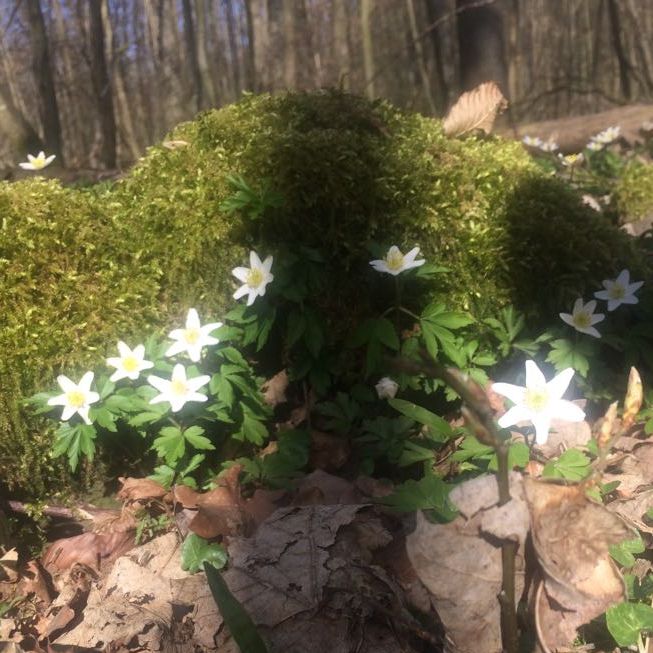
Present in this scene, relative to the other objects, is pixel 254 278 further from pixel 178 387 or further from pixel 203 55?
pixel 203 55

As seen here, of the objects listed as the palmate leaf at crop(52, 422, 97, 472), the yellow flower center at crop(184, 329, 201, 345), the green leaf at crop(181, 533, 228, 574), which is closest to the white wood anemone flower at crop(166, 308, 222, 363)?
the yellow flower center at crop(184, 329, 201, 345)

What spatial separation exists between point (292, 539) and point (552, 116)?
1240 centimetres

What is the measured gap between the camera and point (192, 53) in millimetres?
11578

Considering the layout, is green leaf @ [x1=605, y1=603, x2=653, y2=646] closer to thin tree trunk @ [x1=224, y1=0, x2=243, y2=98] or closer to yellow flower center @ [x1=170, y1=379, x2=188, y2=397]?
yellow flower center @ [x1=170, y1=379, x2=188, y2=397]

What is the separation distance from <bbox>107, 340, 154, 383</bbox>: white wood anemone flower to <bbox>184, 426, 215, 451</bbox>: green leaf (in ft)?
1.00

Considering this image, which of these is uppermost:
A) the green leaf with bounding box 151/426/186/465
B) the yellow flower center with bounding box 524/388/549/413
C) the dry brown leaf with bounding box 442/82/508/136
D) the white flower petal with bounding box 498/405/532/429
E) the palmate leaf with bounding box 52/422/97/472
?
the dry brown leaf with bounding box 442/82/508/136

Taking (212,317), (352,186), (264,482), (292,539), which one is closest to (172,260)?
(212,317)

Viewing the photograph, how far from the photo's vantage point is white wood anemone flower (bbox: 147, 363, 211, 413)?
2.32 metres

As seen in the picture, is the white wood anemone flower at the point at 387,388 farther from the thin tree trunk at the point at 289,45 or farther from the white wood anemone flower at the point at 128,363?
the thin tree trunk at the point at 289,45

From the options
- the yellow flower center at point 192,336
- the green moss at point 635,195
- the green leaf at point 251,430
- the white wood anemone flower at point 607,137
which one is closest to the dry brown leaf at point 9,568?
the green leaf at point 251,430

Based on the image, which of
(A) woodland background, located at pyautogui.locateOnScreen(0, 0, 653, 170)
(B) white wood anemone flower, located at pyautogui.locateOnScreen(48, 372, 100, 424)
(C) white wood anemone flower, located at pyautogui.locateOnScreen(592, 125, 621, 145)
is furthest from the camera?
(A) woodland background, located at pyautogui.locateOnScreen(0, 0, 653, 170)

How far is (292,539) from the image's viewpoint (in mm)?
1990

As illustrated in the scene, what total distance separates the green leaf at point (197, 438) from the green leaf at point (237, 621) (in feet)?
2.63

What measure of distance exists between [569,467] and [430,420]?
0.58 meters
